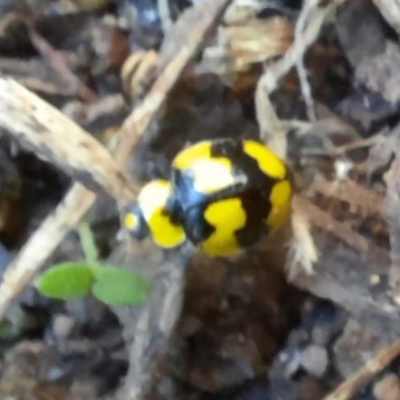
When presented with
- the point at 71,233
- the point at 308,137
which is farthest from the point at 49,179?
the point at 308,137

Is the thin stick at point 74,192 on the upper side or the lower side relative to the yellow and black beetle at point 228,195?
upper

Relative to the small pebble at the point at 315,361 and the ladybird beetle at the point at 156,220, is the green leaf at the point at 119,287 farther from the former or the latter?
the small pebble at the point at 315,361

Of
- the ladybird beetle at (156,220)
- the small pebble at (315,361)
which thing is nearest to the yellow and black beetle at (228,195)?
the ladybird beetle at (156,220)

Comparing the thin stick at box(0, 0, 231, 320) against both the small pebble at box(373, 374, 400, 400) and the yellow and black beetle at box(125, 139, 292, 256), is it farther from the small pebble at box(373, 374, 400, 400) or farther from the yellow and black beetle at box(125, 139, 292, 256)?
the small pebble at box(373, 374, 400, 400)

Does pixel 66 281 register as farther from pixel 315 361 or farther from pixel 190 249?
pixel 315 361

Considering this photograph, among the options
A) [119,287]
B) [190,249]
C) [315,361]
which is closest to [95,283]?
[119,287]

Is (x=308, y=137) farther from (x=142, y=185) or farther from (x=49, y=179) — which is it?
(x=49, y=179)

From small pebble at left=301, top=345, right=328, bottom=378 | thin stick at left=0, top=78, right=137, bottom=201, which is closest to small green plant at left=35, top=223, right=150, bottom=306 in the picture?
thin stick at left=0, top=78, right=137, bottom=201
